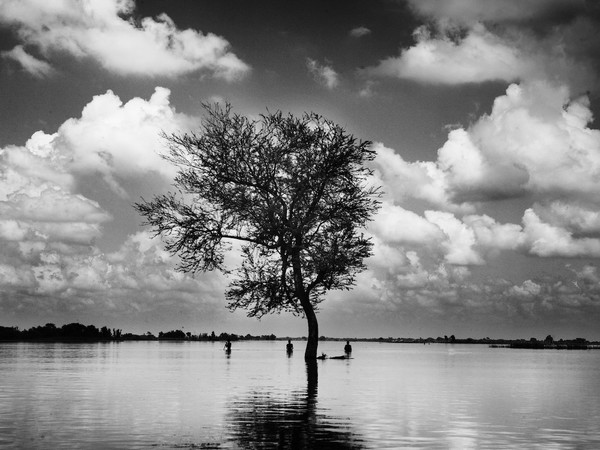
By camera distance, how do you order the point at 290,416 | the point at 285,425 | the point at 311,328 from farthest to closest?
1. the point at 311,328
2. the point at 290,416
3. the point at 285,425

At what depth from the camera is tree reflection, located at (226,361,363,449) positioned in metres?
15.2

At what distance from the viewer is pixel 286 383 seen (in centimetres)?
3384

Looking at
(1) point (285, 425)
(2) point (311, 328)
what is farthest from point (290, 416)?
(2) point (311, 328)

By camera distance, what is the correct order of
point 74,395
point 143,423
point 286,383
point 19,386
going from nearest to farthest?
point 143,423 → point 74,395 → point 19,386 → point 286,383

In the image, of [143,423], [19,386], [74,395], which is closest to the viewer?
[143,423]

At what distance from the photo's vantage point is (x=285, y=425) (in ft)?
59.1

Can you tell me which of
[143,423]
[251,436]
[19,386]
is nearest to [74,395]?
[19,386]

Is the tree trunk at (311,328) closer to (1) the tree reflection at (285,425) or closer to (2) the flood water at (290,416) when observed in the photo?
(2) the flood water at (290,416)

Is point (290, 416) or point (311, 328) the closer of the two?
point (290, 416)

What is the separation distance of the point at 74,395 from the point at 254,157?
2504cm

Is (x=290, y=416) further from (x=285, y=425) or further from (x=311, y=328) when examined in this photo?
(x=311, y=328)

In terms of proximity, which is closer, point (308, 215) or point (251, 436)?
point (251, 436)

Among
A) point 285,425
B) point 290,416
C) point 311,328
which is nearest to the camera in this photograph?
point 285,425

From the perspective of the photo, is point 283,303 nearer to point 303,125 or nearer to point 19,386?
point 303,125
